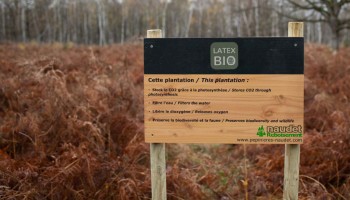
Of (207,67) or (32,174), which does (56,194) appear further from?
(207,67)

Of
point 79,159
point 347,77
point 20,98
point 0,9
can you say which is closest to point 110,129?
point 79,159

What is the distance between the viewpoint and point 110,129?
4.02m

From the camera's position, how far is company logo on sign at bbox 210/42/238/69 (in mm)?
2348

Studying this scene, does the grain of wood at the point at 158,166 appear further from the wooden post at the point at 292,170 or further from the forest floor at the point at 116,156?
the wooden post at the point at 292,170

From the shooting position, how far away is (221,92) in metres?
2.37

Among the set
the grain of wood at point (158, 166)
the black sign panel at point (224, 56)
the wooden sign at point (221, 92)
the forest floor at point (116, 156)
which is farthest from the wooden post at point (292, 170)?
the grain of wood at point (158, 166)

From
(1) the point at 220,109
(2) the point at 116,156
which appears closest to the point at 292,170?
(1) the point at 220,109

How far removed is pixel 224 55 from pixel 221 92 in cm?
31

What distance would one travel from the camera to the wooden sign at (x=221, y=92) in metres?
2.33

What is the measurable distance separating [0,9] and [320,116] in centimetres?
3839

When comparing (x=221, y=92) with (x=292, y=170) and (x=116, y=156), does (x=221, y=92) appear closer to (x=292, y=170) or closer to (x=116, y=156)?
(x=292, y=170)

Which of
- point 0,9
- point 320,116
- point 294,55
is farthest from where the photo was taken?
point 0,9

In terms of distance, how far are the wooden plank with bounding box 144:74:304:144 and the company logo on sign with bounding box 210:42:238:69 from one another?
0.09 metres

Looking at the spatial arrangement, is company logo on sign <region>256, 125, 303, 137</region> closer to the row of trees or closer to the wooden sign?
the wooden sign
